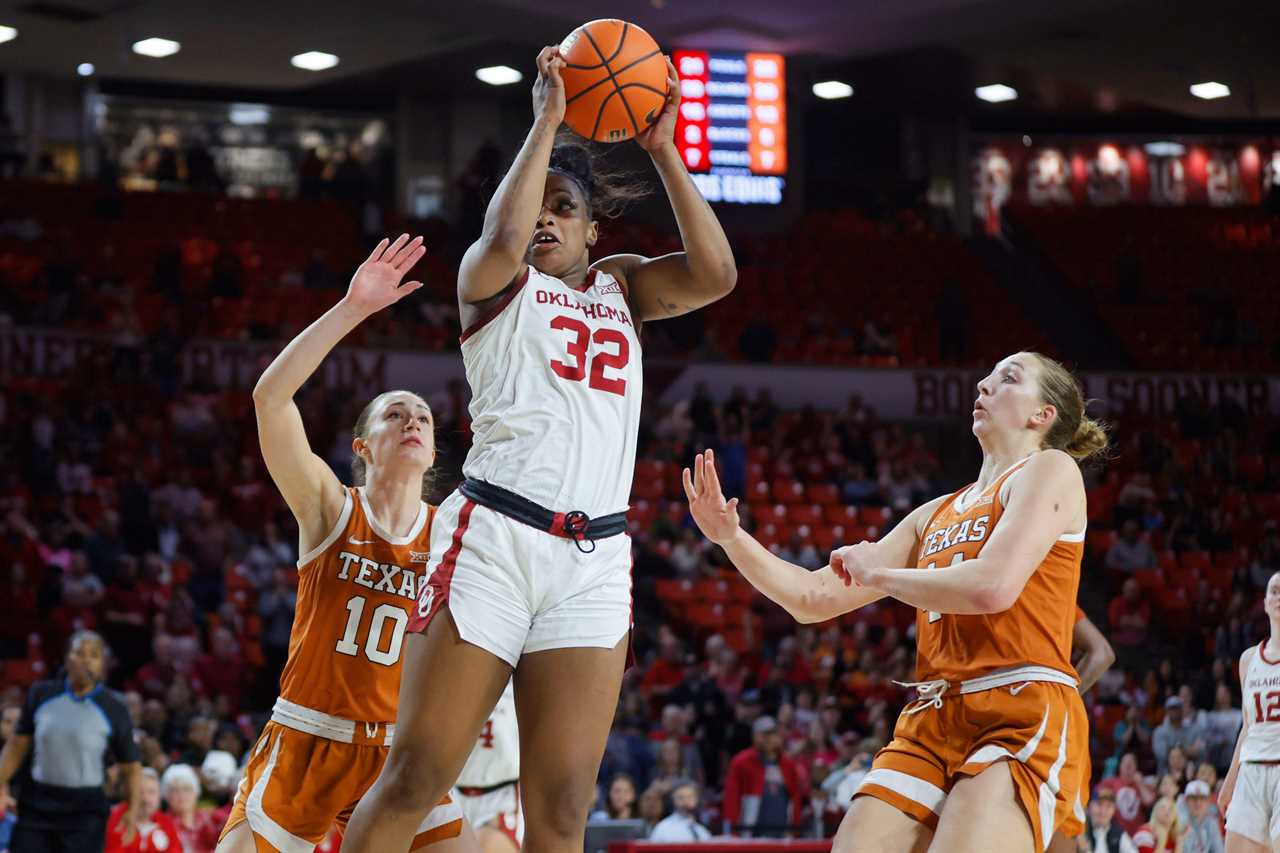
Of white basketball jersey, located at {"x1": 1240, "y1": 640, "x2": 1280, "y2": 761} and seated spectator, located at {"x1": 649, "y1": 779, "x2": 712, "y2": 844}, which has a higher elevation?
white basketball jersey, located at {"x1": 1240, "y1": 640, "x2": 1280, "y2": 761}

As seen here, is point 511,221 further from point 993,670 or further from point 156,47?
point 156,47

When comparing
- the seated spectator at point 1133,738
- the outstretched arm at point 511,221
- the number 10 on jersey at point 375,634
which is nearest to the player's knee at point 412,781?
the outstretched arm at point 511,221

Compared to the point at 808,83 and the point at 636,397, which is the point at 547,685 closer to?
the point at 636,397

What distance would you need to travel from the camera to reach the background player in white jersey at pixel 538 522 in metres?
3.50

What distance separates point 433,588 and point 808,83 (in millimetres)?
20314

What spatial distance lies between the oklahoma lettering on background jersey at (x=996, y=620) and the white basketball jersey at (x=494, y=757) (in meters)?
2.51

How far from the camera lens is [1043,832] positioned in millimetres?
3932

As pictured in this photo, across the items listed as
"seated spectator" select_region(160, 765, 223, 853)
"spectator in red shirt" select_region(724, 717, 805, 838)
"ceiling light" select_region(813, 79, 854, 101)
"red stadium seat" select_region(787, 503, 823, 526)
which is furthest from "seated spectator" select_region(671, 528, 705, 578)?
"ceiling light" select_region(813, 79, 854, 101)

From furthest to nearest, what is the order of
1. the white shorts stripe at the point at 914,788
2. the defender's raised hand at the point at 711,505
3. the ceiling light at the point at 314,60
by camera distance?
the ceiling light at the point at 314,60 → the defender's raised hand at the point at 711,505 → the white shorts stripe at the point at 914,788

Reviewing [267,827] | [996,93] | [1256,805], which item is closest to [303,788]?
[267,827]

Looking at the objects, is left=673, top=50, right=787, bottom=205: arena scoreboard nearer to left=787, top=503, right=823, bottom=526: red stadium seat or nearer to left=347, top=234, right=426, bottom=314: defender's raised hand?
left=787, top=503, right=823, bottom=526: red stadium seat

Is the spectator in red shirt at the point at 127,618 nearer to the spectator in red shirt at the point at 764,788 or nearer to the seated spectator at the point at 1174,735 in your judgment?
the spectator in red shirt at the point at 764,788

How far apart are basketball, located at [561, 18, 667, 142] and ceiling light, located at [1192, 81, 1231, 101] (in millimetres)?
21837

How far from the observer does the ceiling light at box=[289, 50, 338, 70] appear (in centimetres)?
2228
